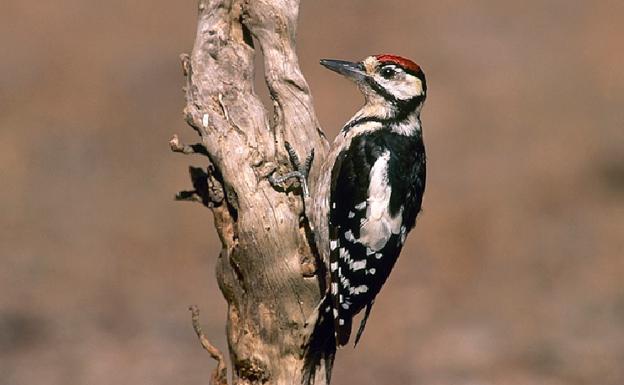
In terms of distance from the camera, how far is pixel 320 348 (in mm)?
5270

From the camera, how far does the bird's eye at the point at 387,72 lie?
18.2 feet

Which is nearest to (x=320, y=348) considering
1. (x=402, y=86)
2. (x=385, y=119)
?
(x=385, y=119)

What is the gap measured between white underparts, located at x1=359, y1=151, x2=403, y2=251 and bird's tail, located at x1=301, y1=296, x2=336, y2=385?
1.35 feet

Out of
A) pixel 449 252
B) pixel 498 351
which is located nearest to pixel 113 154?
pixel 449 252

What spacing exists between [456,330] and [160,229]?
2.67 meters

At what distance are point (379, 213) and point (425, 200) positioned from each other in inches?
211

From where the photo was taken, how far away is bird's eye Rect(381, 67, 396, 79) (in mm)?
5545

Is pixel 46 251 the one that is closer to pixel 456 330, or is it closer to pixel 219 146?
pixel 456 330

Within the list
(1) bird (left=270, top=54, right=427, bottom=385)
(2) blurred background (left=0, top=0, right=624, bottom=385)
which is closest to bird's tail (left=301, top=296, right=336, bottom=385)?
(1) bird (left=270, top=54, right=427, bottom=385)

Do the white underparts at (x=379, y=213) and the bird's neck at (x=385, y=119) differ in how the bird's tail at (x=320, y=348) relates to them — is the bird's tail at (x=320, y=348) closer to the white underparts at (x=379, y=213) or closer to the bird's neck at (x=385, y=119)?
the white underparts at (x=379, y=213)

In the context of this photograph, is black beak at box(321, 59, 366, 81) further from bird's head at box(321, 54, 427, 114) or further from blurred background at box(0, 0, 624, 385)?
blurred background at box(0, 0, 624, 385)

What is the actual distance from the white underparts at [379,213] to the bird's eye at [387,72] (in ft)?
1.20

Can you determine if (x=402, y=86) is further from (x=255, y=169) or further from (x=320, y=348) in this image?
(x=320, y=348)

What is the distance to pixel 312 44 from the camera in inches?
498
